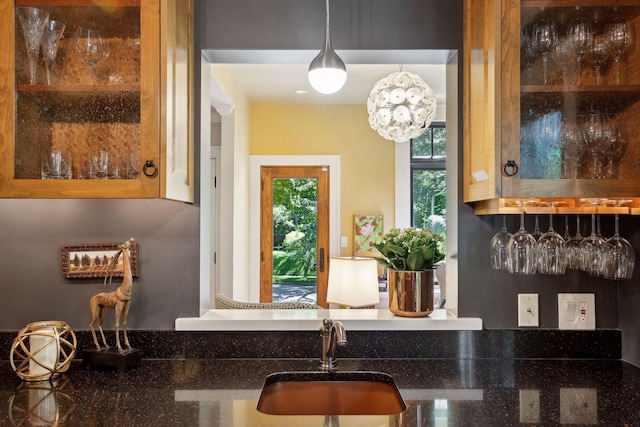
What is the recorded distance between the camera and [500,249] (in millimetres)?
1573

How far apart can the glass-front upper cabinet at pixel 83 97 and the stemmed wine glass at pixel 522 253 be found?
42.4 inches

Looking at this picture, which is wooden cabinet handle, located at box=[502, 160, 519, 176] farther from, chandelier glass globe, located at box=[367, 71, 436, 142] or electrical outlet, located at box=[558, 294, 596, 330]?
chandelier glass globe, located at box=[367, 71, 436, 142]

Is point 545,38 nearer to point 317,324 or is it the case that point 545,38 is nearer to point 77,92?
point 317,324

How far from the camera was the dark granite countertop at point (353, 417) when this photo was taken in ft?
3.80

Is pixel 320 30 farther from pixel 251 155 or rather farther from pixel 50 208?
pixel 251 155

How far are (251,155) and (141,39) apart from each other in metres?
3.87

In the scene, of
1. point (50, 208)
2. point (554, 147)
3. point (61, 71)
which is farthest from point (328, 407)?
point (61, 71)

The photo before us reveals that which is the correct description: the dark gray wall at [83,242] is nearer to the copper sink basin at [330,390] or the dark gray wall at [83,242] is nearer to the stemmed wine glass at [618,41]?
the copper sink basin at [330,390]

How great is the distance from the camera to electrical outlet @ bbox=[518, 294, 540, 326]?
5.50 feet

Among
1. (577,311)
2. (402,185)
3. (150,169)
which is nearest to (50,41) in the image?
(150,169)

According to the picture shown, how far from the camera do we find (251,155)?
525 centimetres

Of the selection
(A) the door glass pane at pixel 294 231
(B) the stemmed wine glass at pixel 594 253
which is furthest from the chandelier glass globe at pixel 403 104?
(A) the door glass pane at pixel 294 231

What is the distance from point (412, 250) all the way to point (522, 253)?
1.14ft

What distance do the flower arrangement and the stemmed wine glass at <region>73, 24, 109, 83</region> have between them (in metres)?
1.08
